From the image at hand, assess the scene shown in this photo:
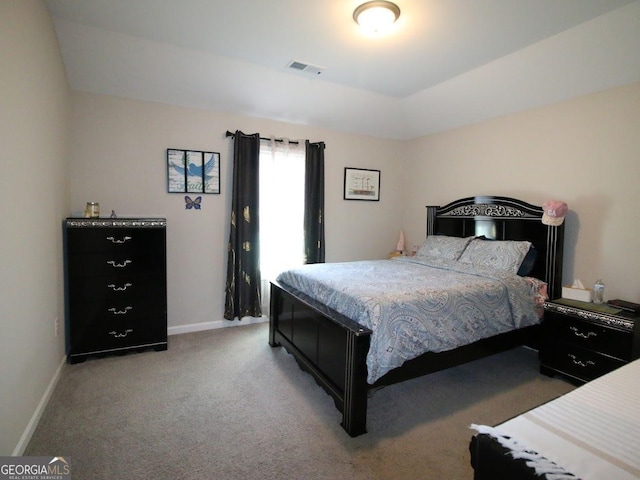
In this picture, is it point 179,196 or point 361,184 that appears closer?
point 179,196

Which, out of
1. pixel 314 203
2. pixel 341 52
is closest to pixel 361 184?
pixel 314 203

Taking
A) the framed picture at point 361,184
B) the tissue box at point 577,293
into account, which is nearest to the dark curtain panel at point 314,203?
the framed picture at point 361,184

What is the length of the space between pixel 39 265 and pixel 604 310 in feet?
13.2

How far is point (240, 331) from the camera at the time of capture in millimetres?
3621

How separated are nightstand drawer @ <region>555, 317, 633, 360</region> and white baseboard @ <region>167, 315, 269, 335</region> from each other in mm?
3055

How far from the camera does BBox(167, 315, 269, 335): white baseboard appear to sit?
11.4 ft

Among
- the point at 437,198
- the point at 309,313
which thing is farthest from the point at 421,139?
the point at 309,313

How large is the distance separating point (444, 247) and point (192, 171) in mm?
2947

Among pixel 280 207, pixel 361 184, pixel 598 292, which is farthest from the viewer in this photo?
pixel 361 184

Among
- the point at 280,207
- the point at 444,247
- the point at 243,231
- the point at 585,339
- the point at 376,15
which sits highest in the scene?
the point at 376,15

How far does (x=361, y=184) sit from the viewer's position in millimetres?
4516

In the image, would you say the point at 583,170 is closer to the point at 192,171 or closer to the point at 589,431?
the point at 589,431

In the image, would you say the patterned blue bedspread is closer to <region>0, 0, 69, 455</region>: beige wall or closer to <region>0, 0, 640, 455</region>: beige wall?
<region>0, 0, 640, 455</region>: beige wall

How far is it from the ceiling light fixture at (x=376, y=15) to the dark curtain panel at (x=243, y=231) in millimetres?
1767
